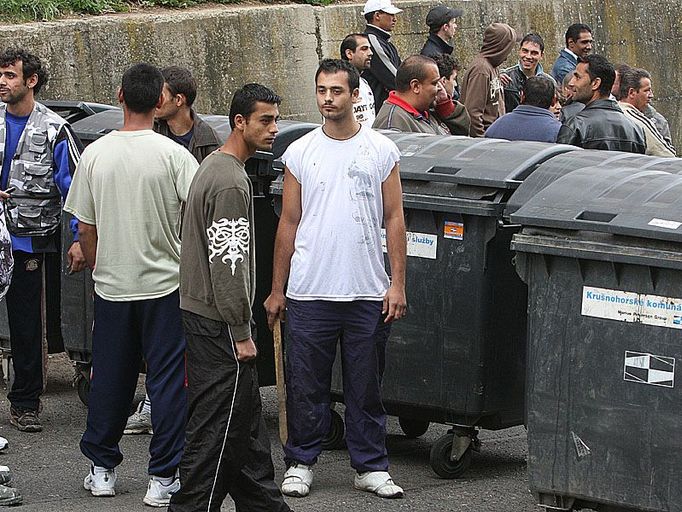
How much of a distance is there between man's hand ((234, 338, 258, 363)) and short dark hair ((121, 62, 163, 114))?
46.5 inches

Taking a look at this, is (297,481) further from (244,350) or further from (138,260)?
(138,260)

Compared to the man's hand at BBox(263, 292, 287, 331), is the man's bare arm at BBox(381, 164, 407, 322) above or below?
above

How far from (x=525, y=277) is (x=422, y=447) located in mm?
1793

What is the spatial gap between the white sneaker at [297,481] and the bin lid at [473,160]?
139 cm

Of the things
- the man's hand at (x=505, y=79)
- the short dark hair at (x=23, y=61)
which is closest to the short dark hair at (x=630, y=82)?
the man's hand at (x=505, y=79)

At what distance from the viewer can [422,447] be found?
23.2ft

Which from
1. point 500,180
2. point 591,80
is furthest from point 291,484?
→ point 591,80

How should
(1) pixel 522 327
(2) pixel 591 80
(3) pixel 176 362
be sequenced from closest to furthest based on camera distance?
(3) pixel 176 362 < (1) pixel 522 327 < (2) pixel 591 80

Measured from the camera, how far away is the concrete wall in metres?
10.6

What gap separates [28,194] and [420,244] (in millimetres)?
2014

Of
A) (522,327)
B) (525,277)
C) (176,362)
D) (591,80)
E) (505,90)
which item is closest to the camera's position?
(525,277)

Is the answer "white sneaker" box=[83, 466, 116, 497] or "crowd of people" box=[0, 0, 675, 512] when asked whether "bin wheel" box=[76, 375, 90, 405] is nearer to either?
"crowd of people" box=[0, 0, 675, 512]

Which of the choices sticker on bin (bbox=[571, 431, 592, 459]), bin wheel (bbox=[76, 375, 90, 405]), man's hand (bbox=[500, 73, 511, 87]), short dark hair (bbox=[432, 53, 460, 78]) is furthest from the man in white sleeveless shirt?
man's hand (bbox=[500, 73, 511, 87])

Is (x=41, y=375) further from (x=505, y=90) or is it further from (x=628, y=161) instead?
(x=505, y=90)
